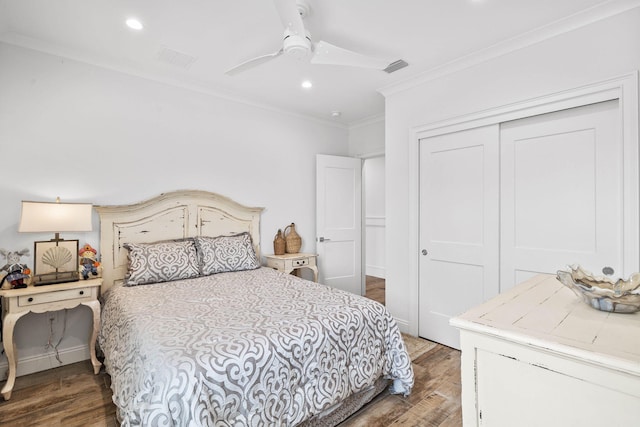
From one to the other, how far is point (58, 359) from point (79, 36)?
2.58m

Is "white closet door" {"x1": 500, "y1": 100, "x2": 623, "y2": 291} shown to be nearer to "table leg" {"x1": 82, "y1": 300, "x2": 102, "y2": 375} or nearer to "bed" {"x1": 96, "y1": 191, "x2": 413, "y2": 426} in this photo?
"bed" {"x1": 96, "y1": 191, "x2": 413, "y2": 426}

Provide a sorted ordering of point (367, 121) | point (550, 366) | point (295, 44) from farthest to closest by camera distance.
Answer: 1. point (367, 121)
2. point (295, 44)
3. point (550, 366)

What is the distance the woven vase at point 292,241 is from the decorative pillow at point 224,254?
70cm

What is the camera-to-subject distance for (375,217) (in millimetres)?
6086

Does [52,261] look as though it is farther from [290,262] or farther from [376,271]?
[376,271]

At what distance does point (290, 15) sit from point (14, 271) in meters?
2.58

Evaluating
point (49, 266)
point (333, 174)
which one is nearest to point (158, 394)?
point (49, 266)

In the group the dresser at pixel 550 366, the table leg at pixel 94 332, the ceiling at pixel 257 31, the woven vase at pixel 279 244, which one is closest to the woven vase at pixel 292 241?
the woven vase at pixel 279 244

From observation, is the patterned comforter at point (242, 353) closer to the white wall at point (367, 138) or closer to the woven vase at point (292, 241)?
the woven vase at point (292, 241)

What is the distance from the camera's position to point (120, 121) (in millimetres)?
2885

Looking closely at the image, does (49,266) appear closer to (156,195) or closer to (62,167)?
(62,167)

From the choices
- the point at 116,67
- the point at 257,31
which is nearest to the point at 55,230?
the point at 116,67

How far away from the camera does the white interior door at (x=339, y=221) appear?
13.8 ft

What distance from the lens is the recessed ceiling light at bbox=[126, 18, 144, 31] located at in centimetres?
218
